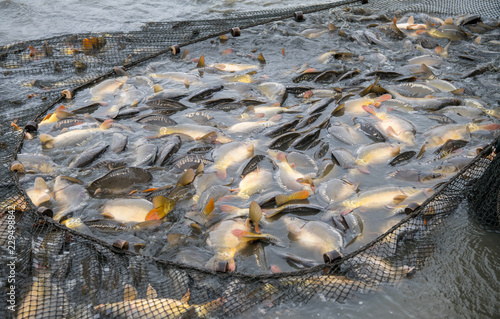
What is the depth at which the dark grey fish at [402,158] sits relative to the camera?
14.6 feet

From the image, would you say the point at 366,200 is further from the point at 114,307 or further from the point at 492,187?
the point at 114,307

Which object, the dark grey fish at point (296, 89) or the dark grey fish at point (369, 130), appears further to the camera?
the dark grey fish at point (296, 89)

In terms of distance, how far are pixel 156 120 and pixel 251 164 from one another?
5.07 feet

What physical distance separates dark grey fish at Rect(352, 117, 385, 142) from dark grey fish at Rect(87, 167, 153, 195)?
261cm

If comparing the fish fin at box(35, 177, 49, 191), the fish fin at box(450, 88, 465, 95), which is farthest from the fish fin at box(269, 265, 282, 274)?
the fish fin at box(450, 88, 465, 95)

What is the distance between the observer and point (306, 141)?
188 inches

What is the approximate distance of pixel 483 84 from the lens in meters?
5.92

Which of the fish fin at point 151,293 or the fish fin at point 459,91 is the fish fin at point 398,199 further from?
the fish fin at point 459,91

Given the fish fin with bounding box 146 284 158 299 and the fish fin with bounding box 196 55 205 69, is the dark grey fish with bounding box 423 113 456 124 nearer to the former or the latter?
the fish fin with bounding box 196 55 205 69

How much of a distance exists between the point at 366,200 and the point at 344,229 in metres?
0.48

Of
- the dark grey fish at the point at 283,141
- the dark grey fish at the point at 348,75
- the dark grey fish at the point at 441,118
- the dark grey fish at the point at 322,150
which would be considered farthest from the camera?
the dark grey fish at the point at 348,75

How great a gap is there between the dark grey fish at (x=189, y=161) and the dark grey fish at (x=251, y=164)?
1.35ft

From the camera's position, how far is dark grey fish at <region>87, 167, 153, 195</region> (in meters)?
4.11

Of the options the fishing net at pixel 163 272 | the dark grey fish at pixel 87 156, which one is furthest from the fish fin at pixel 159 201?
the dark grey fish at pixel 87 156
